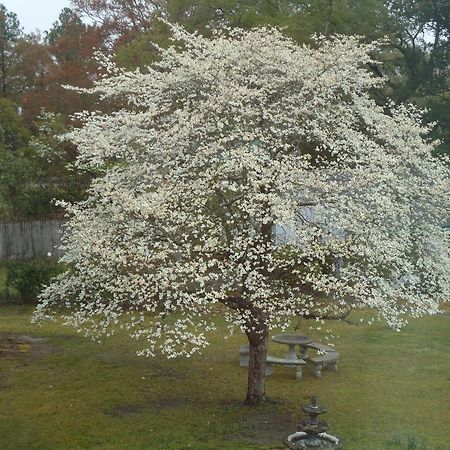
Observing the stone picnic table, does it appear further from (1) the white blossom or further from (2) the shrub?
(2) the shrub

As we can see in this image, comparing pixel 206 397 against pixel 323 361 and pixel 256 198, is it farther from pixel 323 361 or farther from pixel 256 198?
pixel 256 198

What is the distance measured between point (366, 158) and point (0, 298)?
12.4m

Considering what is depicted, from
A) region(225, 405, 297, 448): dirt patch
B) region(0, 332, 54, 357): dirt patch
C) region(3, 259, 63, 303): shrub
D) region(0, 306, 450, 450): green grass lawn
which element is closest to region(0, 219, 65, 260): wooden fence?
region(3, 259, 63, 303): shrub

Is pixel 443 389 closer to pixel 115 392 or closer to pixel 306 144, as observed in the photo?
pixel 306 144

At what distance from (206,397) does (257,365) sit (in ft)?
3.63

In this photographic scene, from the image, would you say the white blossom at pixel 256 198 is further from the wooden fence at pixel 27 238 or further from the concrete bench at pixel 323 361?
the wooden fence at pixel 27 238

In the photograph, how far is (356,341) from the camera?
13.6 metres

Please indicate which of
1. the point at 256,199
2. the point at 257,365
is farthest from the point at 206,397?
the point at 256,199

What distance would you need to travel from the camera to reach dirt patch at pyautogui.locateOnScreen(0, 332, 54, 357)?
12.6m

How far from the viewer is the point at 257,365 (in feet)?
30.5

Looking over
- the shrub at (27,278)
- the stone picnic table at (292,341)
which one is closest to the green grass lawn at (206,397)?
the stone picnic table at (292,341)

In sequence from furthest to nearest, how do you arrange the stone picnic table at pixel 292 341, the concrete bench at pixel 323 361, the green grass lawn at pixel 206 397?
1. the stone picnic table at pixel 292 341
2. the concrete bench at pixel 323 361
3. the green grass lawn at pixel 206 397

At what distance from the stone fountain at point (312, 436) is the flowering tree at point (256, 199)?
1348 mm

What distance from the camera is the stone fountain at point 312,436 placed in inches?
275
